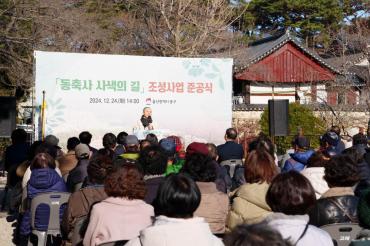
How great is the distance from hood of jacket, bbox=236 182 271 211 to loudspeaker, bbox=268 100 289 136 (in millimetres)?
8213

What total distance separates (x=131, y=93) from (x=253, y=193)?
9.75m

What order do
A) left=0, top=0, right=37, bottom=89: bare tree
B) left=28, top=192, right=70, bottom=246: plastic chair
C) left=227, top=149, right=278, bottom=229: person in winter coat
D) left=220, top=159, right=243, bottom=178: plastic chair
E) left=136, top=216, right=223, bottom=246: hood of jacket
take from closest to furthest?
1. left=136, top=216, right=223, bottom=246: hood of jacket
2. left=227, top=149, right=278, bottom=229: person in winter coat
3. left=28, top=192, right=70, bottom=246: plastic chair
4. left=220, top=159, right=243, bottom=178: plastic chair
5. left=0, top=0, right=37, bottom=89: bare tree

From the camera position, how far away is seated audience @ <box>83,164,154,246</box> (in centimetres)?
355

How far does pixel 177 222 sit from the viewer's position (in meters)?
2.77

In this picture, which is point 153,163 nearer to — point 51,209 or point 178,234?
point 51,209

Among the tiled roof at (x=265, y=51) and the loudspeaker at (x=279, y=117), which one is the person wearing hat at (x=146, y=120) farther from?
the tiled roof at (x=265, y=51)

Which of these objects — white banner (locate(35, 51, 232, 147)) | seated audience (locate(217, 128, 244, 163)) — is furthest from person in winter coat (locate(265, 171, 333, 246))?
white banner (locate(35, 51, 232, 147))

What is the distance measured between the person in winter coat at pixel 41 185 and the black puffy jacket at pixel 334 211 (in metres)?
2.52

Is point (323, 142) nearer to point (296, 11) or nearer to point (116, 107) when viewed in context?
point (116, 107)

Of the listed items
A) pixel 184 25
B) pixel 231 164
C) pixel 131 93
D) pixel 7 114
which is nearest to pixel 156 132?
pixel 131 93

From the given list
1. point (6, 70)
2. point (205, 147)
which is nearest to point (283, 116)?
point (205, 147)

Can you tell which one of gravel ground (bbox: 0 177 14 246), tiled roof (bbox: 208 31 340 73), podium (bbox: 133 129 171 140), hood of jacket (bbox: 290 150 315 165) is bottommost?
gravel ground (bbox: 0 177 14 246)

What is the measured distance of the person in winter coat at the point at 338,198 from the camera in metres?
3.74

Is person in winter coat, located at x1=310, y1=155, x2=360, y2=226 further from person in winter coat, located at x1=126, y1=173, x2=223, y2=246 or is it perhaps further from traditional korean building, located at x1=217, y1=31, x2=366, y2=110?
traditional korean building, located at x1=217, y1=31, x2=366, y2=110
